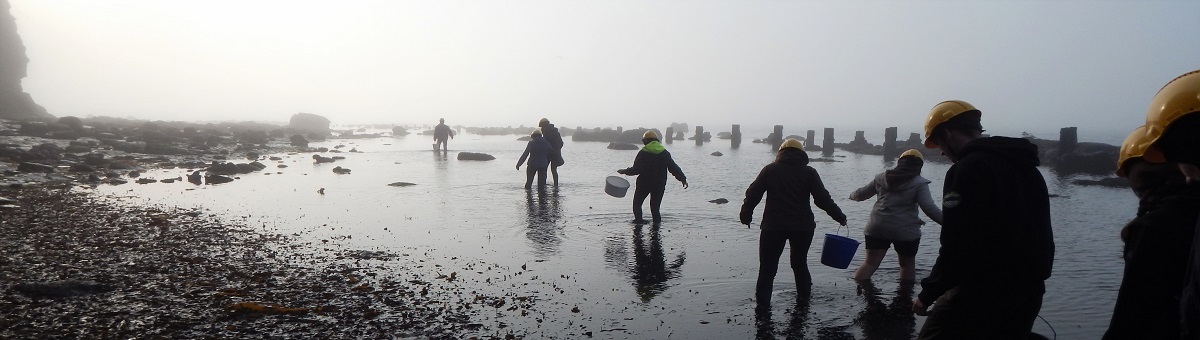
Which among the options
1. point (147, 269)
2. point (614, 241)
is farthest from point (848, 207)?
point (147, 269)

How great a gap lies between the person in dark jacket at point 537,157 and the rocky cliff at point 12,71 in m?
48.6

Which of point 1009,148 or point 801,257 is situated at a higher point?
point 1009,148

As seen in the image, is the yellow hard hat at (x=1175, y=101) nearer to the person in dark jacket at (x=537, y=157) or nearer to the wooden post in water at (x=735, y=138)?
the person in dark jacket at (x=537, y=157)

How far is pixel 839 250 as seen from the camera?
7270 millimetres

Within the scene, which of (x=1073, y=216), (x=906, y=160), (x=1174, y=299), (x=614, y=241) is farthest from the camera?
(x=1073, y=216)

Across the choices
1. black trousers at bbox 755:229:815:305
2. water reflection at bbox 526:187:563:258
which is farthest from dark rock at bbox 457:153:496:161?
black trousers at bbox 755:229:815:305

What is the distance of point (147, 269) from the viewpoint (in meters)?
7.61

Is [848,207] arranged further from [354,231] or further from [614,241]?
[354,231]

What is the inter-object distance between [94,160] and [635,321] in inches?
804

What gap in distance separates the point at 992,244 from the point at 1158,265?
643 millimetres

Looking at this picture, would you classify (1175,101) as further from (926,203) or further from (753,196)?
(926,203)

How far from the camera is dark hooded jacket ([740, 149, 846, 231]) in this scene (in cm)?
679

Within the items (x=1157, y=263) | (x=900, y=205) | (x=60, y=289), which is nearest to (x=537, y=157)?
(x=900, y=205)

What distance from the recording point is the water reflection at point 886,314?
6180 mm
